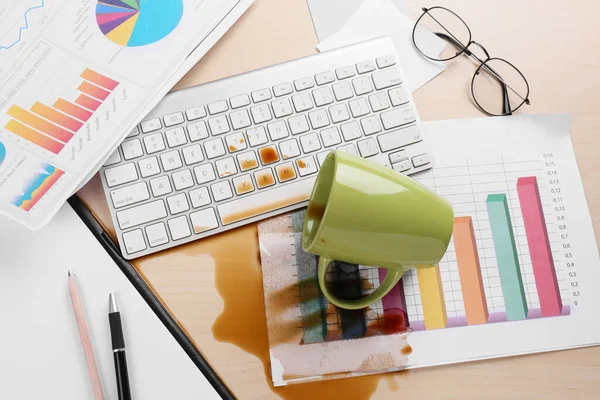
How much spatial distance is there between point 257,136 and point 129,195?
15 centimetres

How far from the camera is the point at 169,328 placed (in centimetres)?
56

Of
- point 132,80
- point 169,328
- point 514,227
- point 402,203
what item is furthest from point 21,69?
point 514,227

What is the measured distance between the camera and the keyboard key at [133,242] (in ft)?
1.84

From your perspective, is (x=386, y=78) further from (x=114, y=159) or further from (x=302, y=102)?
(x=114, y=159)

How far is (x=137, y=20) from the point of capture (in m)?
0.60

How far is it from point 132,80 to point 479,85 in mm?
401

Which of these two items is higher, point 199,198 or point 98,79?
point 98,79

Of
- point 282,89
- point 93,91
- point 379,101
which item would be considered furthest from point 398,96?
point 93,91

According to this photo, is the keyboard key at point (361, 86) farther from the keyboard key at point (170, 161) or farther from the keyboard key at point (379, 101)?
the keyboard key at point (170, 161)

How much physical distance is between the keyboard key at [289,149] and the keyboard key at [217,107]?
8 cm

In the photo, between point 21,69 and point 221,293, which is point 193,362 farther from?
point 21,69

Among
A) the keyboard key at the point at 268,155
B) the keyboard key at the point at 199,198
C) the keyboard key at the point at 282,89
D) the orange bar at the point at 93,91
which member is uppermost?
the orange bar at the point at 93,91

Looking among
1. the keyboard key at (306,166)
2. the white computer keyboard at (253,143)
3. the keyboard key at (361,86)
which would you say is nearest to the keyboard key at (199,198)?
the white computer keyboard at (253,143)

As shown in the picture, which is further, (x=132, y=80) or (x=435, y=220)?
(x=132, y=80)
